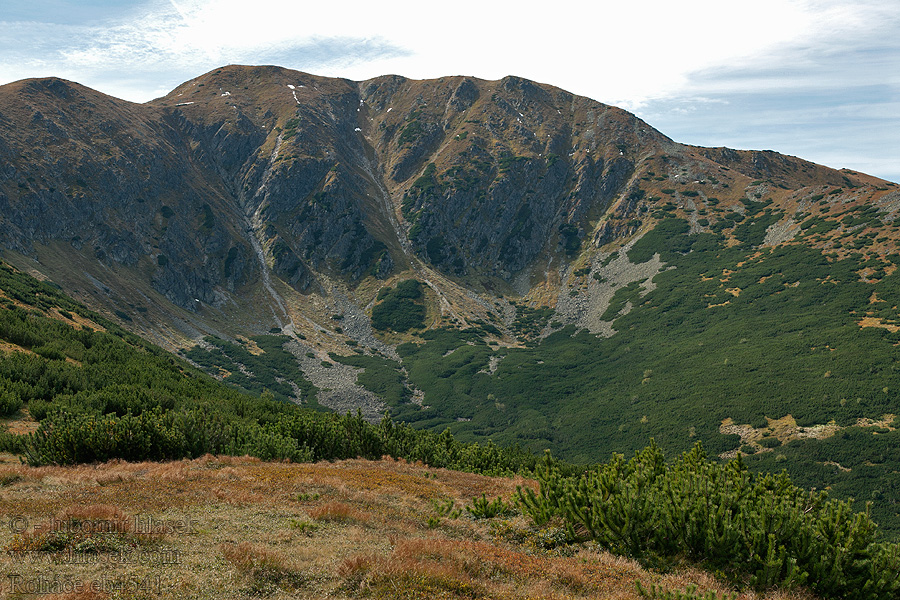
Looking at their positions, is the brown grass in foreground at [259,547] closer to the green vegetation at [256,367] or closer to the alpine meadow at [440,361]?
the alpine meadow at [440,361]

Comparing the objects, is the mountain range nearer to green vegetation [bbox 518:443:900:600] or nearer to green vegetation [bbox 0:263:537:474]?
green vegetation [bbox 0:263:537:474]

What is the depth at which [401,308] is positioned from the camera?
142375 mm

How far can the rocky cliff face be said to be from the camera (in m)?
122

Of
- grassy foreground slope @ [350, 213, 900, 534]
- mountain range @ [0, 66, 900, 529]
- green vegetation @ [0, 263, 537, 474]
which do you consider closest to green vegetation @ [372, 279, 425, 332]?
mountain range @ [0, 66, 900, 529]

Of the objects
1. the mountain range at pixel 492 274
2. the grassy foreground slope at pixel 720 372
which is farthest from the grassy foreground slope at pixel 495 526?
the mountain range at pixel 492 274

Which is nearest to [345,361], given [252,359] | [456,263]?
[252,359]

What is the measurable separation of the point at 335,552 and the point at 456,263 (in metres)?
162

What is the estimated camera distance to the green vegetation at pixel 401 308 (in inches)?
5448

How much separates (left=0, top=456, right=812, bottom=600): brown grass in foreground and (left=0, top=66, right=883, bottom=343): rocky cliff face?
106095 millimetres

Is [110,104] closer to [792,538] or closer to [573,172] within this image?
[573,172]

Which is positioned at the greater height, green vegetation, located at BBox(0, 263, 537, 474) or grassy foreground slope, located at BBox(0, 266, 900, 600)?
grassy foreground slope, located at BBox(0, 266, 900, 600)

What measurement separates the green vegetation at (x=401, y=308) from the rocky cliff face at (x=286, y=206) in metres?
5.39

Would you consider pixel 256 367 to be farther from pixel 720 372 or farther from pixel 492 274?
pixel 720 372

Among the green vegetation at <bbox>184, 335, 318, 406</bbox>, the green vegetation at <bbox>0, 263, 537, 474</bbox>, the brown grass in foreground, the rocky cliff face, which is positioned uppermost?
the rocky cliff face
